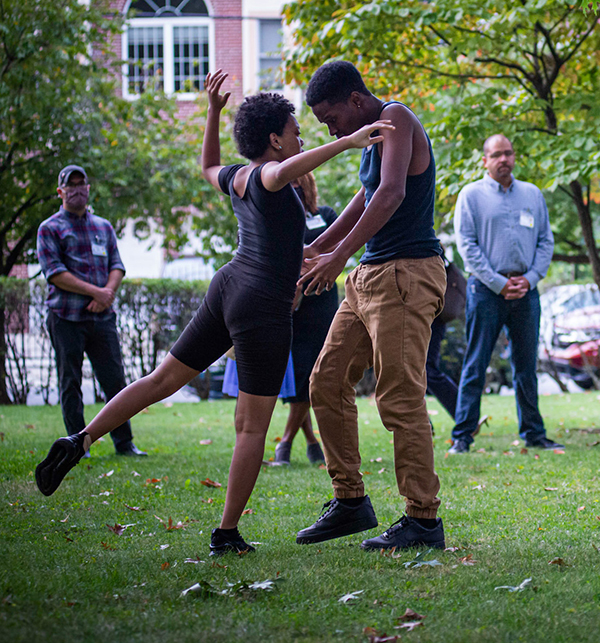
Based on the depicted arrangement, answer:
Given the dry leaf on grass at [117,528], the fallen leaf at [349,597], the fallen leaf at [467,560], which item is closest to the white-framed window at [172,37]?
the dry leaf on grass at [117,528]

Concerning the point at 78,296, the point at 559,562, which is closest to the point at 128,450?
the point at 78,296

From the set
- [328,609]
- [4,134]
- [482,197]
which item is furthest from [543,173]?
[4,134]

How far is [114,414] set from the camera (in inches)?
145

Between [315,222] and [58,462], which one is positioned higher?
[315,222]

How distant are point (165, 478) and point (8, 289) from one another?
288 inches

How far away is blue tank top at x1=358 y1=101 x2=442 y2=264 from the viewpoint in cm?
365

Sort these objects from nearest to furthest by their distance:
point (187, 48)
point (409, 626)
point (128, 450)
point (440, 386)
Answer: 1. point (409, 626)
2. point (128, 450)
3. point (440, 386)
4. point (187, 48)

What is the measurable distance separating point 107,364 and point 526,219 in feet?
12.4

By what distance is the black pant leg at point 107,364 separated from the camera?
6578 mm

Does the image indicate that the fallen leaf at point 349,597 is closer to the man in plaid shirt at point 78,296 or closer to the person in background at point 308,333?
the person in background at point 308,333

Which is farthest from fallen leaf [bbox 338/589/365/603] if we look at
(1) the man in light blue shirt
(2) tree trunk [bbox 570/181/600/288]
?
(2) tree trunk [bbox 570/181/600/288]

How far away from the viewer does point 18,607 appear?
2650mm

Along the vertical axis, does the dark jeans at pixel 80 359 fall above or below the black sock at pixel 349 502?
above

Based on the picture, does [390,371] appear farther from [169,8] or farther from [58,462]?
[169,8]
